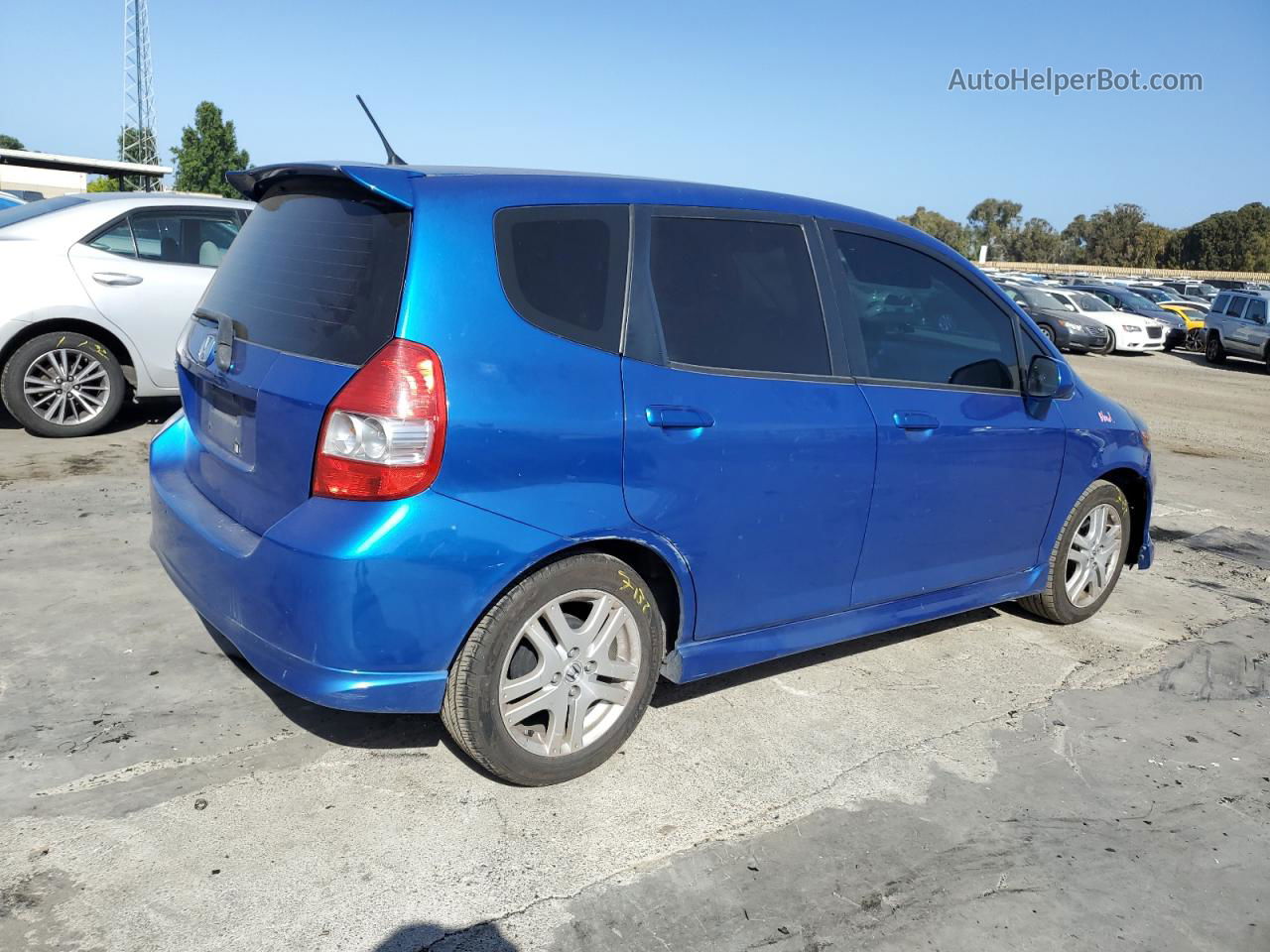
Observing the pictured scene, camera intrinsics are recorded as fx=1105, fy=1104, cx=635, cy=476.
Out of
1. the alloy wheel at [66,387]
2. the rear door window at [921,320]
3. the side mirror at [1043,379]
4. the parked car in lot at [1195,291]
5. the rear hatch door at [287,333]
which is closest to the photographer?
the rear hatch door at [287,333]

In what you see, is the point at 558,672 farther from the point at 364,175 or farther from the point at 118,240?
the point at 118,240

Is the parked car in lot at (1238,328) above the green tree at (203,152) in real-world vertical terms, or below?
below

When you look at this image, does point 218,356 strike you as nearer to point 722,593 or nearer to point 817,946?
point 722,593

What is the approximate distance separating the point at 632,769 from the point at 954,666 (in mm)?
1772

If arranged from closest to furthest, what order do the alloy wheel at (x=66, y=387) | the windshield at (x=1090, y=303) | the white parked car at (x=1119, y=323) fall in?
1. the alloy wheel at (x=66, y=387)
2. the white parked car at (x=1119, y=323)
3. the windshield at (x=1090, y=303)

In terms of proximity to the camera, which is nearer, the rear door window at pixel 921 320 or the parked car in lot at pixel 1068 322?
the rear door window at pixel 921 320

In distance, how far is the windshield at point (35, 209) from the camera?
24.8ft

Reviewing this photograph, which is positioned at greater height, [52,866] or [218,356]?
[218,356]

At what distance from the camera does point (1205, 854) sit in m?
3.28

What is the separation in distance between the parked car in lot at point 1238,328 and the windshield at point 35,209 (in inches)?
917

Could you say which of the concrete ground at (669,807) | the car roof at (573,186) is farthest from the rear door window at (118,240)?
the car roof at (573,186)

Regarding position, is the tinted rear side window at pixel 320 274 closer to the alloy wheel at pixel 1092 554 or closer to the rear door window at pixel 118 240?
the alloy wheel at pixel 1092 554

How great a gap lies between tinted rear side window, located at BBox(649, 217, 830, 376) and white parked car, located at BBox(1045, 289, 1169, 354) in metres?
24.3

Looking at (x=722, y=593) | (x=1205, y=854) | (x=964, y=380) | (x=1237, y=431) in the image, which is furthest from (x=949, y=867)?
(x=1237, y=431)
